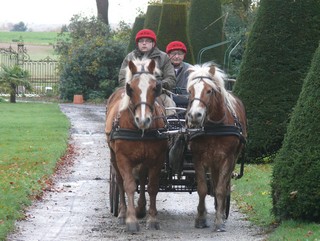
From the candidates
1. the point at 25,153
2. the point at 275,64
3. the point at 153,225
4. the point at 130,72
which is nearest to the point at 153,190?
the point at 153,225

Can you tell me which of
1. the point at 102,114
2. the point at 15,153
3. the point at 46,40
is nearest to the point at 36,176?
the point at 15,153

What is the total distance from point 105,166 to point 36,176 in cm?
317

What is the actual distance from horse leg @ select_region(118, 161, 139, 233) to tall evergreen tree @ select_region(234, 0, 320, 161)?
7319mm

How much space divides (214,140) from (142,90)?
1.09 metres

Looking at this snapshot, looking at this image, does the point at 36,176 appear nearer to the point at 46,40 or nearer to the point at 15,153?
the point at 15,153

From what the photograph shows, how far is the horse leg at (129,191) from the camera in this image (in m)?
10.8

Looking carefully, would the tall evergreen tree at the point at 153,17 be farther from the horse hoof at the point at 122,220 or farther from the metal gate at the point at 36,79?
the horse hoof at the point at 122,220

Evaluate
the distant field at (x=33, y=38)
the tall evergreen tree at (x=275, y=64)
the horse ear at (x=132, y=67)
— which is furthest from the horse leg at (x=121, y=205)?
the distant field at (x=33, y=38)

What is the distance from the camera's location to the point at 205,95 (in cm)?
1096

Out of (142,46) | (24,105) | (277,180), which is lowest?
(24,105)

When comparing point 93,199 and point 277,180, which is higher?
point 277,180

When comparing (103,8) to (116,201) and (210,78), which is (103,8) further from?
(210,78)

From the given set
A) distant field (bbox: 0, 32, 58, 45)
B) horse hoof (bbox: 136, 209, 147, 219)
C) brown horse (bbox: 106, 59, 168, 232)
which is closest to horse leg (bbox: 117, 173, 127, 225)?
brown horse (bbox: 106, 59, 168, 232)

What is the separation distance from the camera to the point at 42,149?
21.3m
